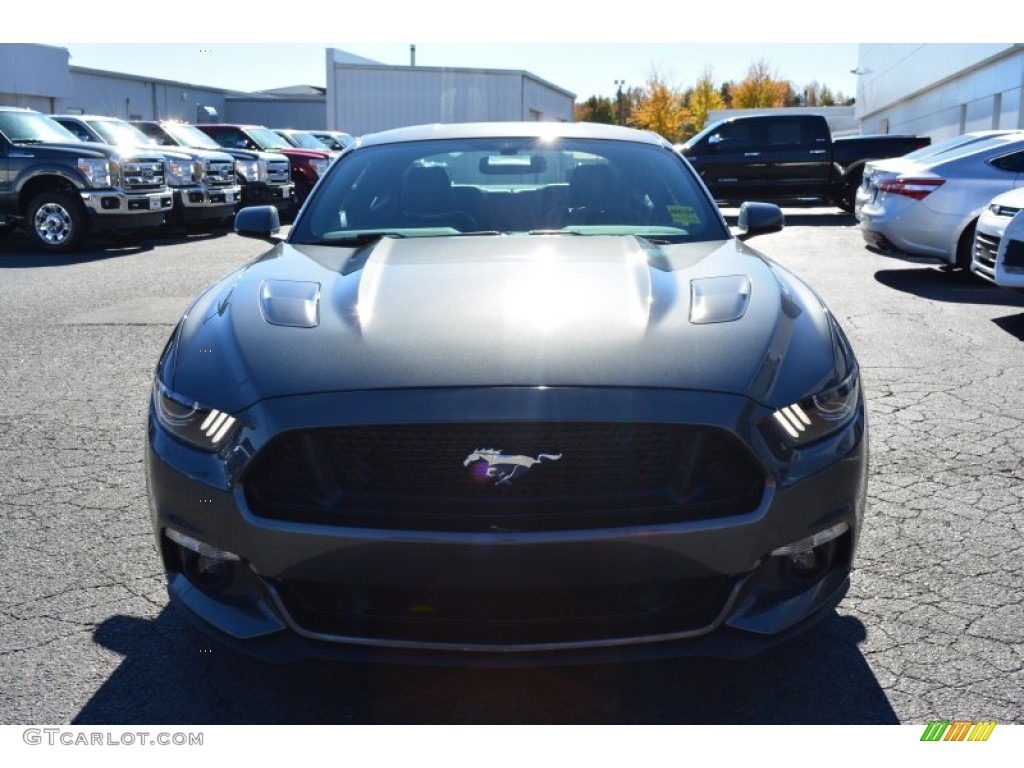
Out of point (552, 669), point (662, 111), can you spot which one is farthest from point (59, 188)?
point (662, 111)

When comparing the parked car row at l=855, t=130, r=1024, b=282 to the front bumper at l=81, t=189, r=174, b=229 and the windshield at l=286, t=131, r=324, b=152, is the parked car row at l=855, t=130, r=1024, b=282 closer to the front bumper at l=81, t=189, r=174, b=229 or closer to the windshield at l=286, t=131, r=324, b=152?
the front bumper at l=81, t=189, r=174, b=229

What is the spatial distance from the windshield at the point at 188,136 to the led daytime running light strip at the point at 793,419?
1780cm

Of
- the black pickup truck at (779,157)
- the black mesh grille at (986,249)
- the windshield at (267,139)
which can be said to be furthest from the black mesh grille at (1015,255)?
the windshield at (267,139)

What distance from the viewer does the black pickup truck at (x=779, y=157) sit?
20.3 m

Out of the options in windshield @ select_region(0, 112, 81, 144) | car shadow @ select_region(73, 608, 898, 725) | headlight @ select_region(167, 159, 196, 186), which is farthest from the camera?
headlight @ select_region(167, 159, 196, 186)

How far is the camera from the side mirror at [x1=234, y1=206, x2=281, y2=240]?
4.78 m

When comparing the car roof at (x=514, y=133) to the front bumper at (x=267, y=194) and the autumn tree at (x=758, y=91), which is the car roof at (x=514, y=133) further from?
the autumn tree at (x=758, y=91)

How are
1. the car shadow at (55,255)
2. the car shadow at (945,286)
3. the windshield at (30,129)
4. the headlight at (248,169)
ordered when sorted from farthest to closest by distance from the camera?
the headlight at (248,169), the windshield at (30,129), the car shadow at (55,255), the car shadow at (945,286)

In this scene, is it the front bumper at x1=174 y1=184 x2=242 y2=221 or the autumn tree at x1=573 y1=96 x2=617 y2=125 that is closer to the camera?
the front bumper at x1=174 y1=184 x2=242 y2=221

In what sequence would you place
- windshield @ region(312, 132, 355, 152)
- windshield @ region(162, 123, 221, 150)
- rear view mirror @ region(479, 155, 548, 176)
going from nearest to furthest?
rear view mirror @ region(479, 155, 548, 176) → windshield @ region(162, 123, 221, 150) → windshield @ region(312, 132, 355, 152)

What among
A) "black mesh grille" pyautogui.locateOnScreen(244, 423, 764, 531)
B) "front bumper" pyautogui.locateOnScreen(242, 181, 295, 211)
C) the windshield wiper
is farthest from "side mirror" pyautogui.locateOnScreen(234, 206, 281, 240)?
"front bumper" pyautogui.locateOnScreen(242, 181, 295, 211)

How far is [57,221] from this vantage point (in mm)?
14477

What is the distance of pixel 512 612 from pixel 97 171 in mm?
13473

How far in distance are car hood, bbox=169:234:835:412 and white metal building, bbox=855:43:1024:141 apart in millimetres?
24164
